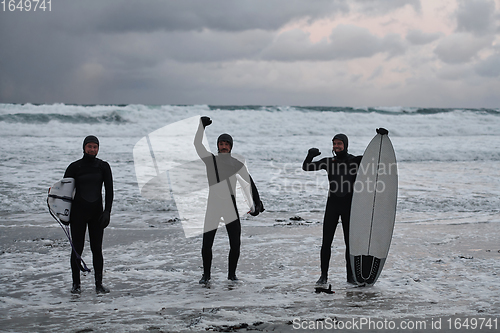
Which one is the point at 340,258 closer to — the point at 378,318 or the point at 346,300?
the point at 346,300

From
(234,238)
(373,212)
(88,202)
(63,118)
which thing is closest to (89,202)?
(88,202)

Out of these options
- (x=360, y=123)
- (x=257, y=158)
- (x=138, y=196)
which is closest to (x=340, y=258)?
(x=138, y=196)

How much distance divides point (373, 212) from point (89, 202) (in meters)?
3.03

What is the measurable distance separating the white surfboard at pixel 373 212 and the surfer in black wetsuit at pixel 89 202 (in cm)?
265

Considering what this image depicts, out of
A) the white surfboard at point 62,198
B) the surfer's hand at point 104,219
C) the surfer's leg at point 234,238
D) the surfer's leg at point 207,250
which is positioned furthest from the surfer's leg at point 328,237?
the white surfboard at point 62,198

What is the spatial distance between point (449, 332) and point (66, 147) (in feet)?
55.7

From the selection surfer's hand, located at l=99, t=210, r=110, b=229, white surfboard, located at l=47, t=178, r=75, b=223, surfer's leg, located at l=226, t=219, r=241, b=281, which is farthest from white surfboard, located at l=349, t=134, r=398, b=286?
white surfboard, located at l=47, t=178, r=75, b=223

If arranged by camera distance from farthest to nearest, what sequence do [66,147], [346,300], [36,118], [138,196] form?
1. [36,118]
2. [66,147]
3. [138,196]
4. [346,300]

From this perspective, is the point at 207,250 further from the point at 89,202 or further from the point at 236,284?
the point at 89,202

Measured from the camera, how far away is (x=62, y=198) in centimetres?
441

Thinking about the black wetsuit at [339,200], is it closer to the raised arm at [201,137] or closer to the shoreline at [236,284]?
the shoreline at [236,284]

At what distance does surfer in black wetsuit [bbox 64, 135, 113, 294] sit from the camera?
14.6ft

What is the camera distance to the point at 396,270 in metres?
5.27

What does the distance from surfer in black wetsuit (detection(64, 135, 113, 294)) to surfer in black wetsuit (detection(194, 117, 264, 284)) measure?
1055 mm
